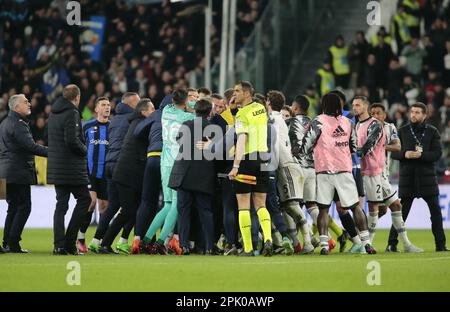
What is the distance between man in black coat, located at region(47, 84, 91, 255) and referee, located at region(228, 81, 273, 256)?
211 centimetres

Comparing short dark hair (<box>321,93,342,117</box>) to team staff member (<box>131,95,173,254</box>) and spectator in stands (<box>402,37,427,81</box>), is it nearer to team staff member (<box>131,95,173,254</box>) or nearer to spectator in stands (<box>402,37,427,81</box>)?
team staff member (<box>131,95,173,254</box>)

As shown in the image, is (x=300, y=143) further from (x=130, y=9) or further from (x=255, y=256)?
(x=130, y=9)

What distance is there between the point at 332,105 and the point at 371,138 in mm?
1063

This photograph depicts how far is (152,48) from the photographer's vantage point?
34.0 metres

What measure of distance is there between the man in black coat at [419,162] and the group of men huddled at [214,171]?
1.85 ft

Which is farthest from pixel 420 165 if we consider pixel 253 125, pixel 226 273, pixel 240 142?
pixel 226 273

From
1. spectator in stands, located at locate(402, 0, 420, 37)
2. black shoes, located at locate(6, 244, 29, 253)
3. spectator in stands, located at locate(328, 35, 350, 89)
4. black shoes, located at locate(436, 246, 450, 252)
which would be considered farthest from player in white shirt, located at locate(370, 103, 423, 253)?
spectator in stands, located at locate(402, 0, 420, 37)

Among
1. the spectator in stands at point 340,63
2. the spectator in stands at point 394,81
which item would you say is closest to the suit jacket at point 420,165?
the spectator in stands at point 394,81

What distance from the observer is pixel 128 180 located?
16.5 meters

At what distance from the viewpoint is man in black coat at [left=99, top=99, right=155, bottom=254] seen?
16406 millimetres

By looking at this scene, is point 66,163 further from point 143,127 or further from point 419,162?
point 419,162

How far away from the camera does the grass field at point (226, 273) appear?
11.7 m
